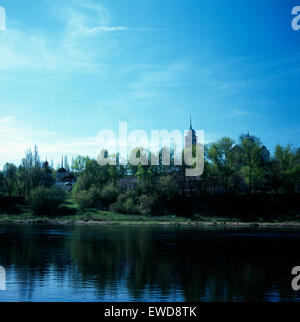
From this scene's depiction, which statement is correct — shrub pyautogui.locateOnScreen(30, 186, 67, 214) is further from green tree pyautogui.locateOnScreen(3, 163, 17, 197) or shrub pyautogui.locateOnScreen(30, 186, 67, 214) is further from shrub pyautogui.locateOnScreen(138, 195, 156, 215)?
shrub pyautogui.locateOnScreen(138, 195, 156, 215)

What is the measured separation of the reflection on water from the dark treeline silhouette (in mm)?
47863

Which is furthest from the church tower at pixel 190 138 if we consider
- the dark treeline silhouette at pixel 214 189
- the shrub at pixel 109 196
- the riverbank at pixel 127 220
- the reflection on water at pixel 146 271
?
the reflection on water at pixel 146 271

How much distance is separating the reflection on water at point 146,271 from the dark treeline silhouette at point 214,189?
47.9 m

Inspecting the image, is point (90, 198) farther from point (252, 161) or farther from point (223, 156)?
point (252, 161)

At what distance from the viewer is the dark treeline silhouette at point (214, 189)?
90000 mm

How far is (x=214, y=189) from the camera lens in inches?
3947

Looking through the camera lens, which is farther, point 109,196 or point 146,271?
point 109,196

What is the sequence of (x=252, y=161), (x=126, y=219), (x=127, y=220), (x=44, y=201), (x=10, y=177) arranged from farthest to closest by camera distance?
(x=10, y=177)
(x=252, y=161)
(x=44, y=201)
(x=126, y=219)
(x=127, y=220)

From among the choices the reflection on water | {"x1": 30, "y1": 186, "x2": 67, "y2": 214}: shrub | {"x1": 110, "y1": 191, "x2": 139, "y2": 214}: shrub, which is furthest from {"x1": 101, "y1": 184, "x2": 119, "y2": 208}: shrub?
the reflection on water

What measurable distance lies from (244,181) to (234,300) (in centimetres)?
8068

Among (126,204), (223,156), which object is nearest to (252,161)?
(223,156)

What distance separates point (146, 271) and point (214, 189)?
75560 mm

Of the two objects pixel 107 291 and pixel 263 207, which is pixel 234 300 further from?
pixel 263 207
